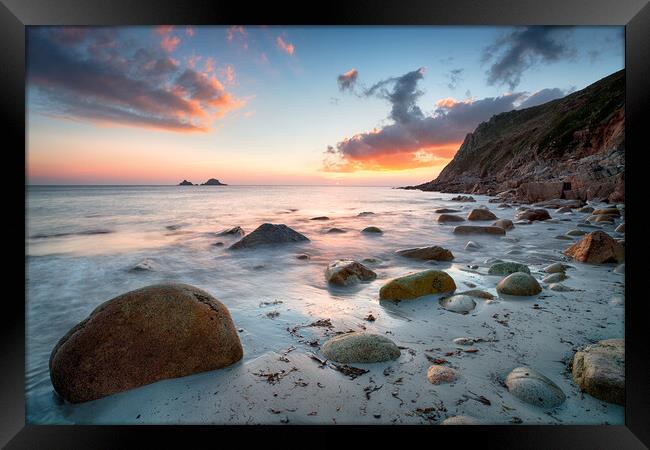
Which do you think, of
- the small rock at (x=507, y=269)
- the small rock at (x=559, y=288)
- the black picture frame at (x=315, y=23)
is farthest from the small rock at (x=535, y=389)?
the small rock at (x=507, y=269)

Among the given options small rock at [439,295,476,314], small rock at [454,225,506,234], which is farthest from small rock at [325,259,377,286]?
small rock at [454,225,506,234]

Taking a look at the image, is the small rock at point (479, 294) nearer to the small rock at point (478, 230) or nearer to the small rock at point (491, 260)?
the small rock at point (491, 260)

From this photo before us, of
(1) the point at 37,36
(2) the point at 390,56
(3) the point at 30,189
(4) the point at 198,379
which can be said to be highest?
(2) the point at 390,56

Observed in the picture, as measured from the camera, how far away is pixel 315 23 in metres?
1.90

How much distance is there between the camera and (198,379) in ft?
6.67

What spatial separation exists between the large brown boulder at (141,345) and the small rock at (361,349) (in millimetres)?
762

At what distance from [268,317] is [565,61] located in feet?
15.9

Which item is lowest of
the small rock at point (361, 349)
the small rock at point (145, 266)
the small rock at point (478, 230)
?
the small rock at point (361, 349)

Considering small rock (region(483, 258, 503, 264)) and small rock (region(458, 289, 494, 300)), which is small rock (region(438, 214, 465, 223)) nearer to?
small rock (region(483, 258, 503, 264))

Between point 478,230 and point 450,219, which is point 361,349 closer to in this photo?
point 478,230

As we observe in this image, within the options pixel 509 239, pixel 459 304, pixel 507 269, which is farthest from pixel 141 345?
pixel 509 239

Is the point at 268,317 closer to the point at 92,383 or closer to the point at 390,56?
the point at 92,383

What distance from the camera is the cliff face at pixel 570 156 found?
1491 cm

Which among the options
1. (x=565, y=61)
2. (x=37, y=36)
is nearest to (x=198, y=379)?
(x=37, y=36)
